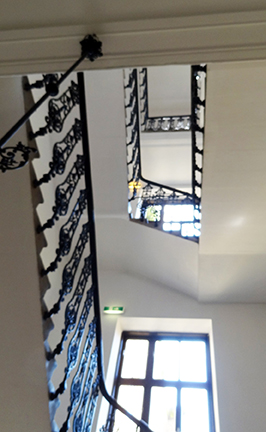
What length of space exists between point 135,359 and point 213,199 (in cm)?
281

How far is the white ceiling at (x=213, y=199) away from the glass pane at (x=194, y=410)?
4.33 ft

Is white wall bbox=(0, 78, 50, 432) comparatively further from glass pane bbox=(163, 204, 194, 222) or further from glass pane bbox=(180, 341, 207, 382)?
glass pane bbox=(163, 204, 194, 222)

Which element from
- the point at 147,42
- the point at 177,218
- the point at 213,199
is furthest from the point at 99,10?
the point at 177,218

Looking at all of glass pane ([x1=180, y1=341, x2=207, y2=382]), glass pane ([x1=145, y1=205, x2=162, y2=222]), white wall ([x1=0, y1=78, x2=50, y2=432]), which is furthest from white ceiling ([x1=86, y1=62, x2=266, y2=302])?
white wall ([x1=0, y1=78, x2=50, y2=432])

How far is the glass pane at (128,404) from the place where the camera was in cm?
441

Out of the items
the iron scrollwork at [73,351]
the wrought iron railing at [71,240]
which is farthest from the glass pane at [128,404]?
the iron scrollwork at [73,351]

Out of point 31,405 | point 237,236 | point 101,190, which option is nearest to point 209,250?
point 237,236

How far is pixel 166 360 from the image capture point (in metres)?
5.14

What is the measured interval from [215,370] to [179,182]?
448 centimetres

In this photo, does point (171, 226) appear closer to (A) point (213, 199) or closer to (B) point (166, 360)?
(A) point (213, 199)

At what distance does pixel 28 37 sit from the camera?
153cm

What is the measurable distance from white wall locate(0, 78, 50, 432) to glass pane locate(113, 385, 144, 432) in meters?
2.51

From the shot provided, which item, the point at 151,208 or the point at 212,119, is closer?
the point at 212,119

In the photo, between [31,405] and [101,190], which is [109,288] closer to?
[101,190]
